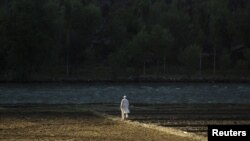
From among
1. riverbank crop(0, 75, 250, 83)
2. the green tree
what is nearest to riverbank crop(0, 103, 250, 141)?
riverbank crop(0, 75, 250, 83)

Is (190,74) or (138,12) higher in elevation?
(138,12)

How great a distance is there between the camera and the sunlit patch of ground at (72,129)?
3181 centimetres

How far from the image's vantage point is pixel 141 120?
4312 centimetres

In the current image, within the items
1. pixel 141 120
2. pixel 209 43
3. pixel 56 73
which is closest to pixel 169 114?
pixel 141 120

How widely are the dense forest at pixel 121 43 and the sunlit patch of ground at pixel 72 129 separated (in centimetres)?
8908

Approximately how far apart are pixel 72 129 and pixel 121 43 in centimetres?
11862

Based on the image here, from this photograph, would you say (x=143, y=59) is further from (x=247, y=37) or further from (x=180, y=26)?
(x=247, y=37)

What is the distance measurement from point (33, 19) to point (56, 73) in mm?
20194

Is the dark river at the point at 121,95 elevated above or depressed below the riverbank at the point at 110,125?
below

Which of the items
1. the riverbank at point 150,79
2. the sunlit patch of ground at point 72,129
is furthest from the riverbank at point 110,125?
the riverbank at point 150,79

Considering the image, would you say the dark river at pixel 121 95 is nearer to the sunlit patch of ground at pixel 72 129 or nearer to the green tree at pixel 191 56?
the sunlit patch of ground at pixel 72 129

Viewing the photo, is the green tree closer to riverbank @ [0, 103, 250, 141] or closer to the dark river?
the dark river

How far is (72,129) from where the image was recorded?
36625 millimetres

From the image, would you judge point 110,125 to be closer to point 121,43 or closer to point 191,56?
point 191,56
